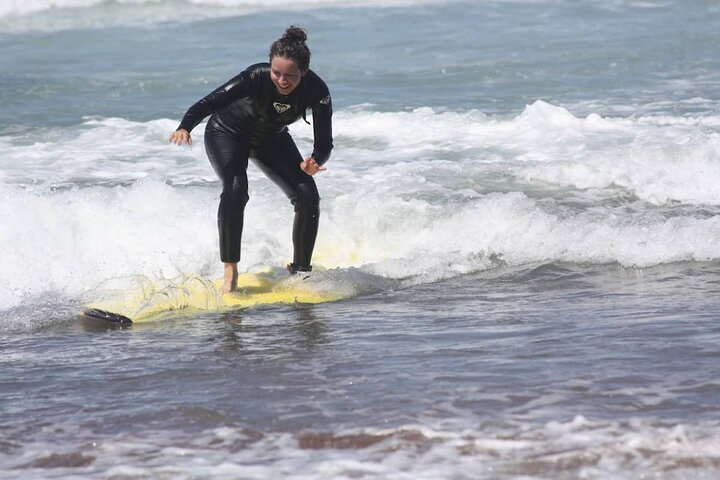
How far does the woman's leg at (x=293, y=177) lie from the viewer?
688cm

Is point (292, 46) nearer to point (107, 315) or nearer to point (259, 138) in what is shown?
point (259, 138)

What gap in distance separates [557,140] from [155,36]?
36.1 ft

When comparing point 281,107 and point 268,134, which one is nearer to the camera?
point 281,107

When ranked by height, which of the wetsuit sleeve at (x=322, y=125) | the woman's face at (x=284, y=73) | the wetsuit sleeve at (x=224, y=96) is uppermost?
the woman's face at (x=284, y=73)

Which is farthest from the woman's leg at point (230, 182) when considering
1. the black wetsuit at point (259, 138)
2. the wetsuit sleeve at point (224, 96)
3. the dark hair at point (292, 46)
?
the dark hair at point (292, 46)

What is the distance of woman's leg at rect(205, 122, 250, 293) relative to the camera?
6.71m

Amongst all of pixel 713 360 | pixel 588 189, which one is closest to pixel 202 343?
pixel 713 360

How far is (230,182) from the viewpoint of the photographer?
264 inches

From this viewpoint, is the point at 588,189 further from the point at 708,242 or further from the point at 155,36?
the point at 155,36

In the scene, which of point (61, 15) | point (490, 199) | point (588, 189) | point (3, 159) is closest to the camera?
→ point (490, 199)

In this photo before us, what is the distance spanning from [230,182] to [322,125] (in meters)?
0.62

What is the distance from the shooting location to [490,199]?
8.81 metres

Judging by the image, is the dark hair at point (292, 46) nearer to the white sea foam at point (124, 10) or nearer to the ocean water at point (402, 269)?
the ocean water at point (402, 269)

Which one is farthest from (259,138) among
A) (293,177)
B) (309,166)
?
(309,166)
